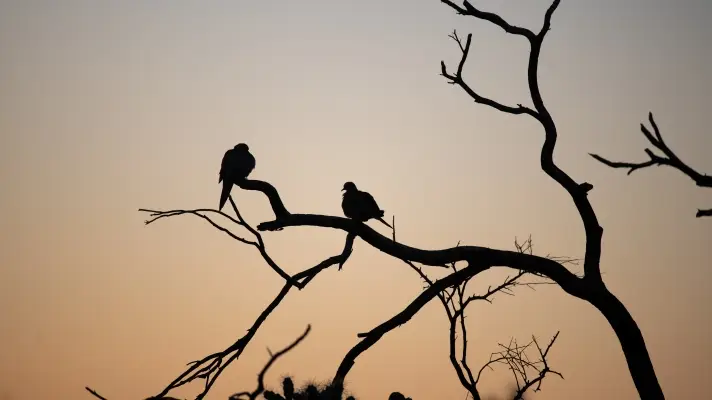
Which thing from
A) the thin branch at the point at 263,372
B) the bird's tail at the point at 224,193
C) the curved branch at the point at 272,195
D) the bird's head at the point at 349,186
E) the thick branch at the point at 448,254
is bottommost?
the thin branch at the point at 263,372

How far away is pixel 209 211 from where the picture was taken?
7.47 meters

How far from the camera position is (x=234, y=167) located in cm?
988

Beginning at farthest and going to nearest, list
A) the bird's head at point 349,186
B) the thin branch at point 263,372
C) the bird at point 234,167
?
the bird's head at point 349,186
the bird at point 234,167
the thin branch at point 263,372

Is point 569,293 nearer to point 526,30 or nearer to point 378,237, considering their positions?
point 378,237

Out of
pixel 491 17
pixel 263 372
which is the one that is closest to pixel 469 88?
pixel 491 17

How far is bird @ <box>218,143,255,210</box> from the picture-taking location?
30.2ft

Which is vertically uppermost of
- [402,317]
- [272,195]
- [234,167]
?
[234,167]

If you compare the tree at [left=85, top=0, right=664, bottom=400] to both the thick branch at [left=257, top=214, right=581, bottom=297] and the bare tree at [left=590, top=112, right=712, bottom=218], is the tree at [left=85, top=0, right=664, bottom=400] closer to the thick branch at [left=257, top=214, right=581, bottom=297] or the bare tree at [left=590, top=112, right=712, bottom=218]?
the thick branch at [left=257, top=214, right=581, bottom=297]

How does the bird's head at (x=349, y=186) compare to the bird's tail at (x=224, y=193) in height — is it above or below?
above

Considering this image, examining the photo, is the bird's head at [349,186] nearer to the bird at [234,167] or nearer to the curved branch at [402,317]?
the bird at [234,167]

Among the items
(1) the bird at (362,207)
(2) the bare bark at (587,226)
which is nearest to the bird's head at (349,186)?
(1) the bird at (362,207)

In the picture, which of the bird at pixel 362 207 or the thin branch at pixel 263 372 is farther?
the bird at pixel 362 207

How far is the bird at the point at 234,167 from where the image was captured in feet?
30.2

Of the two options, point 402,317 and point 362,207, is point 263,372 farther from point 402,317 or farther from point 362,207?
point 362,207
